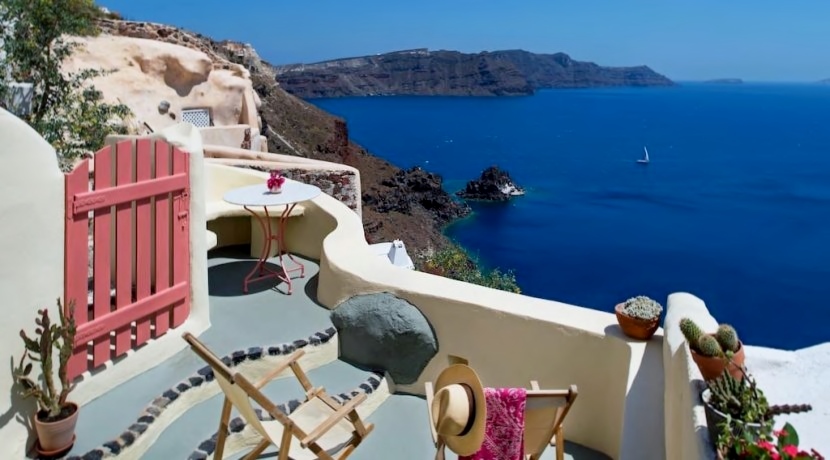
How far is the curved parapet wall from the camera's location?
13.4 feet

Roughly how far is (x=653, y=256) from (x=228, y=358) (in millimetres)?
43669

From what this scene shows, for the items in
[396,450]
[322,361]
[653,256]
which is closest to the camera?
[396,450]

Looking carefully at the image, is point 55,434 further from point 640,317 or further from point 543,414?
A: point 640,317

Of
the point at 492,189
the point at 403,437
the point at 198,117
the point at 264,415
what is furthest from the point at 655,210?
the point at 264,415

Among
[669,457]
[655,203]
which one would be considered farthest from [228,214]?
[655,203]

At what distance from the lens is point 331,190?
35.6 ft

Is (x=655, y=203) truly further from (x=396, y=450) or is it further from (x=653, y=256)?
(x=396, y=450)

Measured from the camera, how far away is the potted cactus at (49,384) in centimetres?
360

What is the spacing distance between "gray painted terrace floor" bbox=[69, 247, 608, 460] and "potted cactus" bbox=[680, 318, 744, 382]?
1.51 metres

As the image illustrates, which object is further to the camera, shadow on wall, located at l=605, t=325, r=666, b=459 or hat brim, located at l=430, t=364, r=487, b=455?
shadow on wall, located at l=605, t=325, r=666, b=459

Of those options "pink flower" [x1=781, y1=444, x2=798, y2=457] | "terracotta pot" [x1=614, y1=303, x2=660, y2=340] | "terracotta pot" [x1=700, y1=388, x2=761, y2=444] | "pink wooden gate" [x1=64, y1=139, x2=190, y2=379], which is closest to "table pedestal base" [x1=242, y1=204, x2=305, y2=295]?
"pink wooden gate" [x1=64, y1=139, x2=190, y2=379]

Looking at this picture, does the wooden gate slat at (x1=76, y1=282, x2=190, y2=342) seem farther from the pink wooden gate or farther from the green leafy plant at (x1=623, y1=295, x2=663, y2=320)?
the green leafy plant at (x1=623, y1=295, x2=663, y2=320)

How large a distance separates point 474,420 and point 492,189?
2202 inches

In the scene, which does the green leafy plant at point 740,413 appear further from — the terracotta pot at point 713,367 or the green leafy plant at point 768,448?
the terracotta pot at point 713,367
